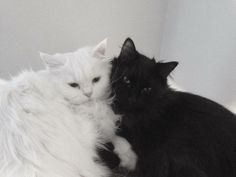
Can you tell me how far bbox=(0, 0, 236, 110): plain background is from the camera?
1722 millimetres

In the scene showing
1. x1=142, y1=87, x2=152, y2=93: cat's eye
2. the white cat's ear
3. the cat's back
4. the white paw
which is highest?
the white cat's ear

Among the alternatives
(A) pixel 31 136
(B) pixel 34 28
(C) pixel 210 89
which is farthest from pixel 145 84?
(B) pixel 34 28

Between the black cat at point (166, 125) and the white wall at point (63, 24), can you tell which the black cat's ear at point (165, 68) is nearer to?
the black cat at point (166, 125)

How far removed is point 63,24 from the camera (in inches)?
72.0

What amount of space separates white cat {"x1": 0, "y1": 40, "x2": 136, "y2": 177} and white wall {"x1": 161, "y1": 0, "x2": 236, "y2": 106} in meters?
0.67

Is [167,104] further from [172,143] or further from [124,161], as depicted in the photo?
[124,161]

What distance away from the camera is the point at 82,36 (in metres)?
1.90

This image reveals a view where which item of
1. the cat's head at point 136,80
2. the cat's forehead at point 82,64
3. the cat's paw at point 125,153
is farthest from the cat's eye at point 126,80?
the cat's paw at point 125,153

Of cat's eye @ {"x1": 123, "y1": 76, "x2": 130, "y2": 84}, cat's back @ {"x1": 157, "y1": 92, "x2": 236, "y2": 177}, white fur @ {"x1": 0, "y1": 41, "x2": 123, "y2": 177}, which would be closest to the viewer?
white fur @ {"x1": 0, "y1": 41, "x2": 123, "y2": 177}

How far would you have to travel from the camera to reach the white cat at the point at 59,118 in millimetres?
1036

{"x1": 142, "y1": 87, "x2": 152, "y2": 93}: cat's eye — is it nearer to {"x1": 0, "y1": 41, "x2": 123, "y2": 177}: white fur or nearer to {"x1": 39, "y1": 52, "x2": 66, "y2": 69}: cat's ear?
{"x1": 0, "y1": 41, "x2": 123, "y2": 177}: white fur

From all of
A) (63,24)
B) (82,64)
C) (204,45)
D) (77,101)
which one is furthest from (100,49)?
(204,45)

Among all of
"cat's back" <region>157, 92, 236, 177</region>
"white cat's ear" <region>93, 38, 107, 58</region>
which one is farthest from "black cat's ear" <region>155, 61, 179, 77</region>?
"white cat's ear" <region>93, 38, 107, 58</region>

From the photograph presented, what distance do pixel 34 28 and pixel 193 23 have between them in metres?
0.85
